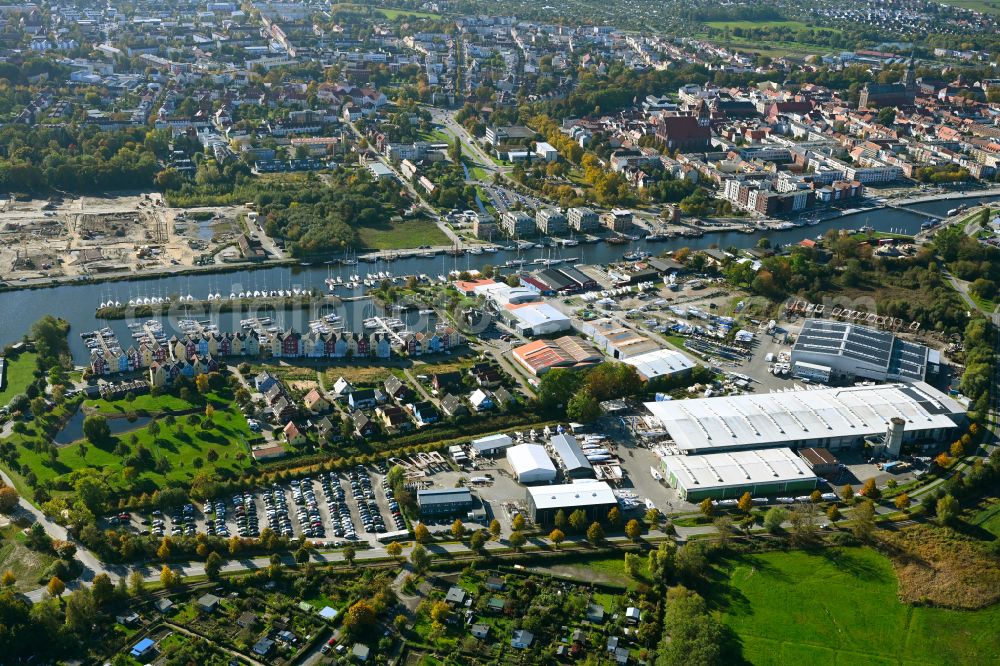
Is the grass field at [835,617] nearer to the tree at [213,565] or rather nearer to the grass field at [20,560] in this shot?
Result: the tree at [213,565]

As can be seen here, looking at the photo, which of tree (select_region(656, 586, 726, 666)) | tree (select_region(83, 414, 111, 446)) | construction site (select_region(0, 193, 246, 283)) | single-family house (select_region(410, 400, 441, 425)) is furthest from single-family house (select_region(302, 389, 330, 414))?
construction site (select_region(0, 193, 246, 283))

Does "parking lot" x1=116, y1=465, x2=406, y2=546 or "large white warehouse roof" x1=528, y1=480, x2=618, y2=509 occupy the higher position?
"large white warehouse roof" x1=528, y1=480, x2=618, y2=509

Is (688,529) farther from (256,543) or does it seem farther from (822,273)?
(822,273)

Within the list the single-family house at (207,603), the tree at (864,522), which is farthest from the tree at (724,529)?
the single-family house at (207,603)

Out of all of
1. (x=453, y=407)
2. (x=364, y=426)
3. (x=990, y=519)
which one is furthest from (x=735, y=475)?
(x=364, y=426)

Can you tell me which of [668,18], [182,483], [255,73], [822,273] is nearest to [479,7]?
[668,18]

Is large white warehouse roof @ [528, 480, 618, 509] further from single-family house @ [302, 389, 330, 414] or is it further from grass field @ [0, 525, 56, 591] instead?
grass field @ [0, 525, 56, 591]
